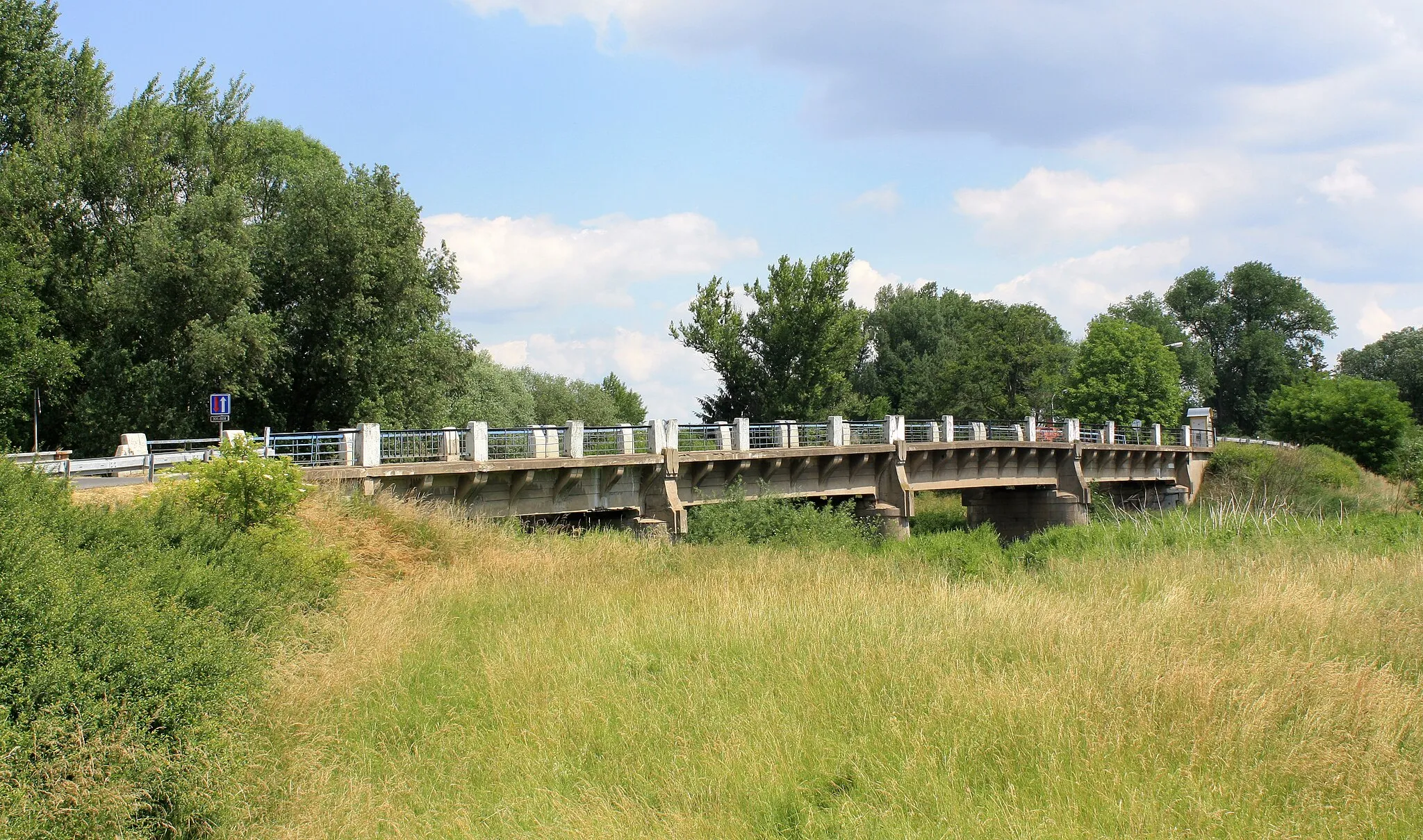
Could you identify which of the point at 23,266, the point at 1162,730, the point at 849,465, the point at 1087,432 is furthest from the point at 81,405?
the point at 1087,432

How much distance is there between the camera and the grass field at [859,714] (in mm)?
5930

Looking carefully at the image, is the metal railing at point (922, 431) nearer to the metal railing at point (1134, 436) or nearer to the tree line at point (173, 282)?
the metal railing at point (1134, 436)

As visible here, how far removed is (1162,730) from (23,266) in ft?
106

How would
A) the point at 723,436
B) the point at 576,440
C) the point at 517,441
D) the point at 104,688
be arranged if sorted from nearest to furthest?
the point at 104,688 → the point at 576,440 → the point at 517,441 → the point at 723,436

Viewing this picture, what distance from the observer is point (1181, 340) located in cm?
8056

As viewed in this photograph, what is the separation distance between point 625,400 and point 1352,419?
194 ft

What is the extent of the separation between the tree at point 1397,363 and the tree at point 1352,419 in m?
24.2

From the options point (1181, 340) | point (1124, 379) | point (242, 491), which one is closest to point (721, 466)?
point (242, 491)

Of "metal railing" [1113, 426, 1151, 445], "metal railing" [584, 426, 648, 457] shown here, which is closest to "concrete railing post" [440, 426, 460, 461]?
"metal railing" [584, 426, 648, 457]

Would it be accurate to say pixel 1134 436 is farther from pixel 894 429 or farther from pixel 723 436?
pixel 723 436

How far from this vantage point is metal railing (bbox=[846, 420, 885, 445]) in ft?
102

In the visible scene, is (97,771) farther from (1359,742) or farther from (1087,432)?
(1087,432)

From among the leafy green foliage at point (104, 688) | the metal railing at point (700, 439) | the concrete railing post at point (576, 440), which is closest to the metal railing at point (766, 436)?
the metal railing at point (700, 439)

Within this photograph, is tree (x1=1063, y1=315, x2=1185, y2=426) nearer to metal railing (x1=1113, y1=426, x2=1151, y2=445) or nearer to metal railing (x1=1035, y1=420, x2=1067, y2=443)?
metal railing (x1=1113, y1=426, x2=1151, y2=445)
